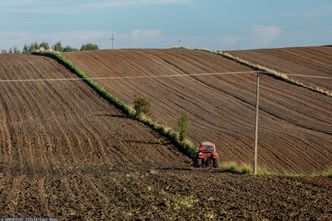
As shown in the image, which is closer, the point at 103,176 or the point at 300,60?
the point at 103,176

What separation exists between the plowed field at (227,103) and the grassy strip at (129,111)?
1.07m

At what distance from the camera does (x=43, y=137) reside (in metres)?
44.2

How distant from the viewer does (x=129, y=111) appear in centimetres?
5259

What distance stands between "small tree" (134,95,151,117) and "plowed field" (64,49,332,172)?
1.23 meters

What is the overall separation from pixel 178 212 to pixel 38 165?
17.6m

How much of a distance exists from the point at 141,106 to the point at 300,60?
32813 millimetres

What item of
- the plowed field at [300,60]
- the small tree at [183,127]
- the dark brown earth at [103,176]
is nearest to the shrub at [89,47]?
the plowed field at [300,60]

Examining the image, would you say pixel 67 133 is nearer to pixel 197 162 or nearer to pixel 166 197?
pixel 197 162

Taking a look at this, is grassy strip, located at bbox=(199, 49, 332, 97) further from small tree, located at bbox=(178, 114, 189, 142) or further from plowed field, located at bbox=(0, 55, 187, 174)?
small tree, located at bbox=(178, 114, 189, 142)

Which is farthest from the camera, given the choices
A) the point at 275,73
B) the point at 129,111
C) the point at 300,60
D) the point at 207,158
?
the point at 300,60

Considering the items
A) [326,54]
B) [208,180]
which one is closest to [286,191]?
[208,180]

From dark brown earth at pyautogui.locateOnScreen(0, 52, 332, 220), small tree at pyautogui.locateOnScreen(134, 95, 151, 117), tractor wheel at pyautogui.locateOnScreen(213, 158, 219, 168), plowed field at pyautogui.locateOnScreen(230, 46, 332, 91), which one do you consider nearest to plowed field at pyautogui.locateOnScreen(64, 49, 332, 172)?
small tree at pyautogui.locateOnScreen(134, 95, 151, 117)

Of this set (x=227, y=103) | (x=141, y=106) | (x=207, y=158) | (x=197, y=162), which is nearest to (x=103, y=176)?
(x=207, y=158)

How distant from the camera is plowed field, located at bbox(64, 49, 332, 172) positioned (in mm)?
42531
